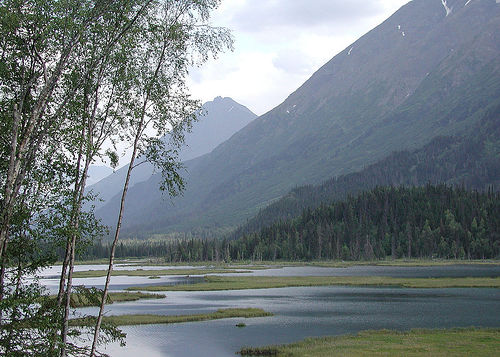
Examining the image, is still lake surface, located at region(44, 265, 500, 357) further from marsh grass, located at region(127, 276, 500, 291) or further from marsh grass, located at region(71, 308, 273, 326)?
marsh grass, located at region(127, 276, 500, 291)

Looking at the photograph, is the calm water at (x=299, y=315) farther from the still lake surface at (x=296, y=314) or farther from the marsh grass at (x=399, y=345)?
the marsh grass at (x=399, y=345)

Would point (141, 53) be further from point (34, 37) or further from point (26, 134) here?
point (26, 134)

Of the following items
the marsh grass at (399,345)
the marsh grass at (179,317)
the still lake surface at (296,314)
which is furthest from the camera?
the marsh grass at (179,317)

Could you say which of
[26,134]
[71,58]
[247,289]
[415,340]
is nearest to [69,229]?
[26,134]

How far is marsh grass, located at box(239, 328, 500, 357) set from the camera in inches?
1827

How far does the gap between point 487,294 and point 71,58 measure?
8518 centimetres

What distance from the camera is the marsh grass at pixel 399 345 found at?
46.4 metres

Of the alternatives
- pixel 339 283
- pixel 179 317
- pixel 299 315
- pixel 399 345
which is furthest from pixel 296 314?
pixel 339 283

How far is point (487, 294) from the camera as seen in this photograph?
9231cm

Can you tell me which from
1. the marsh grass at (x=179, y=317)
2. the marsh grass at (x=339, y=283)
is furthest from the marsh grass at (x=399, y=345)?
the marsh grass at (x=339, y=283)

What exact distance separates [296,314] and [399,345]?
28112 mm

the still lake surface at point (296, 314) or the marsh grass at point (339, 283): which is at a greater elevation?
the marsh grass at point (339, 283)

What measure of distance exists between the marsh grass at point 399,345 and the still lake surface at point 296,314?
4452 mm

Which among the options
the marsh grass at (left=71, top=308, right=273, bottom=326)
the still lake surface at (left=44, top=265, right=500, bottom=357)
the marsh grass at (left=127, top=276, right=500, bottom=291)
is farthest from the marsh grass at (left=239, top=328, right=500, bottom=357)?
the marsh grass at (left=127, top=276, right=500, bottom=291)
